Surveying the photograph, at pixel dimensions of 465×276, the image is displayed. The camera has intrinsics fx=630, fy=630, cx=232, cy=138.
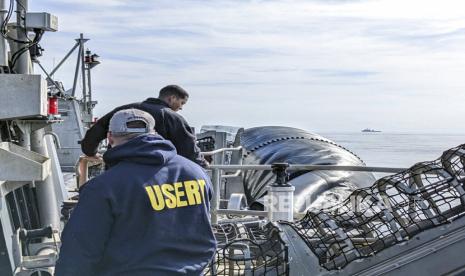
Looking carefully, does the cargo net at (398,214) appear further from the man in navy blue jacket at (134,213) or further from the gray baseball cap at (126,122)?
the gray baseball cap at (126,122)

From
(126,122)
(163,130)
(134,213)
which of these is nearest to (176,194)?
(134,213)

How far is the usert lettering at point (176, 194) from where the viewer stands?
2.52m

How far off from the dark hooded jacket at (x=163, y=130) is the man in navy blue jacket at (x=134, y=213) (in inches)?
89.0

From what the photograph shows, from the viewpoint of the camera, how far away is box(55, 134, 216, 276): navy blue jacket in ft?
7.96

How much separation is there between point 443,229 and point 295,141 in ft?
31.0

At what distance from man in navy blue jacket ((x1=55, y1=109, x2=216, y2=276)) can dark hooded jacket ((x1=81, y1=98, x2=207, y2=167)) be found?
2.26 m

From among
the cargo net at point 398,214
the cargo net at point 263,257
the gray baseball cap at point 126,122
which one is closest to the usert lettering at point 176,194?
the gray baseball cap at point 126,122

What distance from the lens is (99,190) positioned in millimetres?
2441

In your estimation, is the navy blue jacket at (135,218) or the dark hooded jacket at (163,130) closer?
the navy blue jacket at (135,218)

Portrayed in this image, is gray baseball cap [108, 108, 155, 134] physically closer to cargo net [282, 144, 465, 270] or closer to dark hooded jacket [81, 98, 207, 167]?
cargo net [282, 144, 465, 270]

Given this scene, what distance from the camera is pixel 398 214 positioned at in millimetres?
3988

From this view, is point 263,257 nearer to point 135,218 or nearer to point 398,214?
point 398,214

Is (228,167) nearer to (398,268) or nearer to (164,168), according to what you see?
(398,268)

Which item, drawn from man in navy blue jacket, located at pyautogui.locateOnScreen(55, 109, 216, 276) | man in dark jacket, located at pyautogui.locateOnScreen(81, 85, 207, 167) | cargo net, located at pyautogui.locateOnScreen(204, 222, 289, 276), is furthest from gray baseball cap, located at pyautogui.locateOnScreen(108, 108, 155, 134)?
man in dark jacket, located at pyautogui.locateOnScreen(81, 85, 207, 167)
